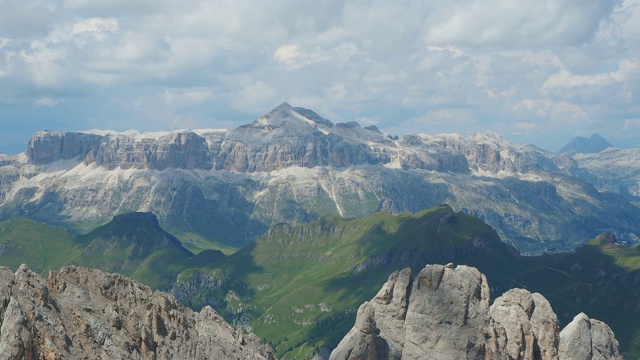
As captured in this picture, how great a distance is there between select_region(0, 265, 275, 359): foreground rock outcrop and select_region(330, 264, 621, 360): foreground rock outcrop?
63.4ft

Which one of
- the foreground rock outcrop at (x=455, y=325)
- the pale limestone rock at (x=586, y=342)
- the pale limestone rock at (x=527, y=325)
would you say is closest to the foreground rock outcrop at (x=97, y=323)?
the foreground rock outcrop at (x=455, y=325)

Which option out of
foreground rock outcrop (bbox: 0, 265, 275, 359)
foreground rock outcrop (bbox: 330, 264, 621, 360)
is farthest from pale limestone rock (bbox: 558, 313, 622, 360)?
foreground rock outcrop (bbox: 0, 265, 275, 359)

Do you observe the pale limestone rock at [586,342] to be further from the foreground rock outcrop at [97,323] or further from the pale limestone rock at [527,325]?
the foreground rock outcrop at [97,323]

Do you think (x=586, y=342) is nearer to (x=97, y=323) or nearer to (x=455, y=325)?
A: (x=455, y=325)

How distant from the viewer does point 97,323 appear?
83500 mm

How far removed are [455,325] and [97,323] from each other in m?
52.9

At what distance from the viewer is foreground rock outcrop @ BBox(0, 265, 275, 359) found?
7381cm

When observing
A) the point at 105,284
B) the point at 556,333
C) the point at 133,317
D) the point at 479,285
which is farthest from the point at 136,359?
the point at 556,333

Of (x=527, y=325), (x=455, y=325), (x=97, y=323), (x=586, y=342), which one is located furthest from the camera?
(x=586, y=342)

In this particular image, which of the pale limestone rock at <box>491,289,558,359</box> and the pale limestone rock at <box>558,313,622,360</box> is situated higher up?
the pale limestone rock at <box>491,289,558,359</box>

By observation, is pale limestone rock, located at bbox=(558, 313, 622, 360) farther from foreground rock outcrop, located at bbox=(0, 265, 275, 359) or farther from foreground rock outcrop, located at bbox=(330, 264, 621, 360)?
foreground rock outcrop, located at bbox=(0, 265, 275, 359)

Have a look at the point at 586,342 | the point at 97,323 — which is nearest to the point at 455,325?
the point at 586,342

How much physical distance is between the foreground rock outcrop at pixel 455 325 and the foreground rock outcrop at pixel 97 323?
1933cm

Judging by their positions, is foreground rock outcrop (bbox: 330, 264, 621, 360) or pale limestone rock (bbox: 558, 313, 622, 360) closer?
foreground rock outcrop (bbox: 330, 264, 621, 360)
